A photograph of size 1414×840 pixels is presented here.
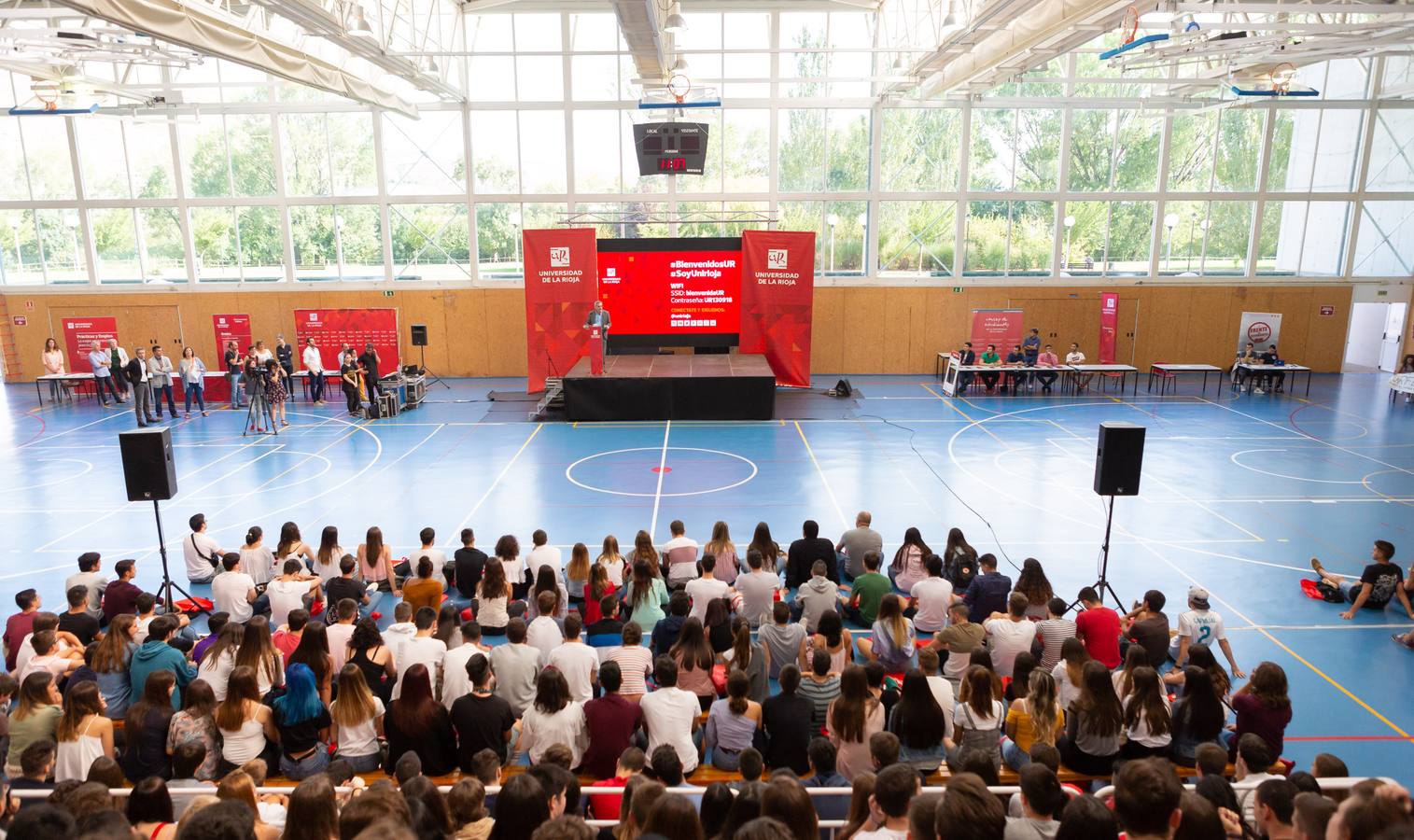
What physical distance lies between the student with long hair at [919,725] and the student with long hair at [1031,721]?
63 cm

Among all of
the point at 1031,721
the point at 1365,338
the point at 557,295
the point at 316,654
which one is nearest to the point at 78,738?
the point at 316,654

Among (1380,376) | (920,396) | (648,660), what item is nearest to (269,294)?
(920,396)

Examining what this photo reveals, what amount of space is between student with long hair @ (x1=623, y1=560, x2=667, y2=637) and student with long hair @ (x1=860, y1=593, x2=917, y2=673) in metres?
2.20

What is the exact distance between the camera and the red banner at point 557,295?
23672 millimetres

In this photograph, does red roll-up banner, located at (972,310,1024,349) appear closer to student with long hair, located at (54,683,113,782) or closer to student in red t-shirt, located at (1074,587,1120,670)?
student in red t-shirt, located at (1074,587,1120,670)

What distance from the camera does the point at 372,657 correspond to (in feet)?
23.8

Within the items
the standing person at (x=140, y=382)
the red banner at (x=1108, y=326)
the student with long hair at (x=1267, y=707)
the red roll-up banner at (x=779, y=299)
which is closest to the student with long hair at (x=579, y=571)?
the student with long hair at (x=1267, y=707)

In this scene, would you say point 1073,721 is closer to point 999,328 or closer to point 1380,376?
point 999,328

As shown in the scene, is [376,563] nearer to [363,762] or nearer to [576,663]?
[363,762]

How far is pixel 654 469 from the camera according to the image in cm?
1667

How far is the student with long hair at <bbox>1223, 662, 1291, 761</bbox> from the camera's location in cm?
636

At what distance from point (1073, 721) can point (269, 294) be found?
27371 millimetres

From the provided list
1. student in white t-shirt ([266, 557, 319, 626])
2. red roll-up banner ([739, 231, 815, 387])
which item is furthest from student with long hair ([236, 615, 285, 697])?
red roll-up banner ([739, 231, 815, 387])

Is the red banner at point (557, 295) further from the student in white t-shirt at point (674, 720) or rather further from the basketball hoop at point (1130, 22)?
the student in white t-shirt at point (674, 720)
